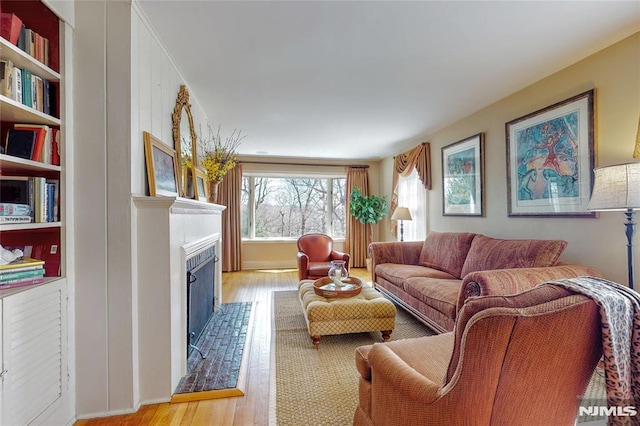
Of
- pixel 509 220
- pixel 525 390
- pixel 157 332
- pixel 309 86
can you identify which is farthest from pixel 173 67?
pixel 509 220

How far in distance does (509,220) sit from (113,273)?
3.56 meters

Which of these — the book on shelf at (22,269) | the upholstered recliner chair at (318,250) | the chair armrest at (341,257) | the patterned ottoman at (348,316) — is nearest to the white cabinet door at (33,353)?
the book on shelf at (22,269)

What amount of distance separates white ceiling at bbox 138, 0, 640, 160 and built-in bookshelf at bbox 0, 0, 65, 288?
0.56 meters

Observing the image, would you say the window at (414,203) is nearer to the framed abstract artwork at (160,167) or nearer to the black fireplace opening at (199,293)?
the black fireplace opening at (199,293)

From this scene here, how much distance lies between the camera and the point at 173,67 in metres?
2.30

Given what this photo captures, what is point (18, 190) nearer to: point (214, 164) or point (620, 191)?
point (214, 164)

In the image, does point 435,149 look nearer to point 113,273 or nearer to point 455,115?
point 455,115

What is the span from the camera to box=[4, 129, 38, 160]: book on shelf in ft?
4.67

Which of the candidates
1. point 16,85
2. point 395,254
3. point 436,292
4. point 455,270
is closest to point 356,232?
point 395,254

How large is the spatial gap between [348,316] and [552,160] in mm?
2316

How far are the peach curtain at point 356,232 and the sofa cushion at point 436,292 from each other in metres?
3.17

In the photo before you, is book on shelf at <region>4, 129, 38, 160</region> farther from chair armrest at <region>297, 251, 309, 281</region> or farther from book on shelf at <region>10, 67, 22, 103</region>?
chair armrest at <region>297, 251, 309, 281</region>

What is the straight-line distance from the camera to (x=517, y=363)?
84 centimetres

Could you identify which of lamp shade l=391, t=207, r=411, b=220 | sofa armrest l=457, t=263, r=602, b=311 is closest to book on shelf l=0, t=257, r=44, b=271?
sofa armrest l=457, t=263, r=602, b=311
